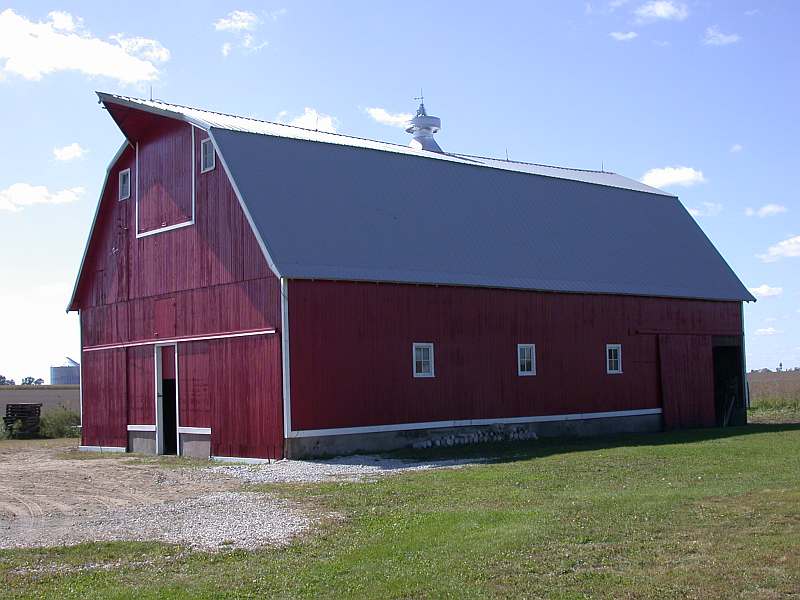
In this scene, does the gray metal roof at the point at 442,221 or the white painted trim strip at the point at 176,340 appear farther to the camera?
the gray metal roof at the point at 442,221

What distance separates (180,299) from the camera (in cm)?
2539

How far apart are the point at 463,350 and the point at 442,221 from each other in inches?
149

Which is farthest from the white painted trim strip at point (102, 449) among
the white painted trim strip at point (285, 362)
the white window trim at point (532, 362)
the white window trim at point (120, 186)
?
the white window trim at point (532, 362)

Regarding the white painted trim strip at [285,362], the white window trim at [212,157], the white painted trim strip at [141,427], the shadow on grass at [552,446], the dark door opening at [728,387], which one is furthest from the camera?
the dark door opening at [728,387]

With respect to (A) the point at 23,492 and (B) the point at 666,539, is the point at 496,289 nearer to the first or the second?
(A) the point at 23,492

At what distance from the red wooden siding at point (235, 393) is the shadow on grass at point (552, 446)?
2.05m

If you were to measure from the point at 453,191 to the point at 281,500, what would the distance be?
14.7 metres

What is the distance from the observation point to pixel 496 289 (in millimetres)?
25859

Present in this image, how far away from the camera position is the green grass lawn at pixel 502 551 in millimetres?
8570

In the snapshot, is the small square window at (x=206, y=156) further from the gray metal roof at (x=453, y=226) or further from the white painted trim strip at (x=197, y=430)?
the white painted trim strip at (x=197, y=430)

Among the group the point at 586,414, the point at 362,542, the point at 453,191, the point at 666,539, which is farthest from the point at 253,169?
the point at 666,539

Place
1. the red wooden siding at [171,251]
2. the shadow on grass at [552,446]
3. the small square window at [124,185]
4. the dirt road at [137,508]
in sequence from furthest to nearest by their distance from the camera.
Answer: the small square window at [124,185] → the red wooden siding at [171,251] → the shadow on grass at [552,446] → the dirt road at [137,508]

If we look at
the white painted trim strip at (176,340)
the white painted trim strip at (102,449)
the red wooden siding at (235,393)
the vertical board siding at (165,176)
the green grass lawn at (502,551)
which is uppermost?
the vertical board siding at (165,176)

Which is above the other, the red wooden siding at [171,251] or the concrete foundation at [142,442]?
the red wooden siding at [171,251]
